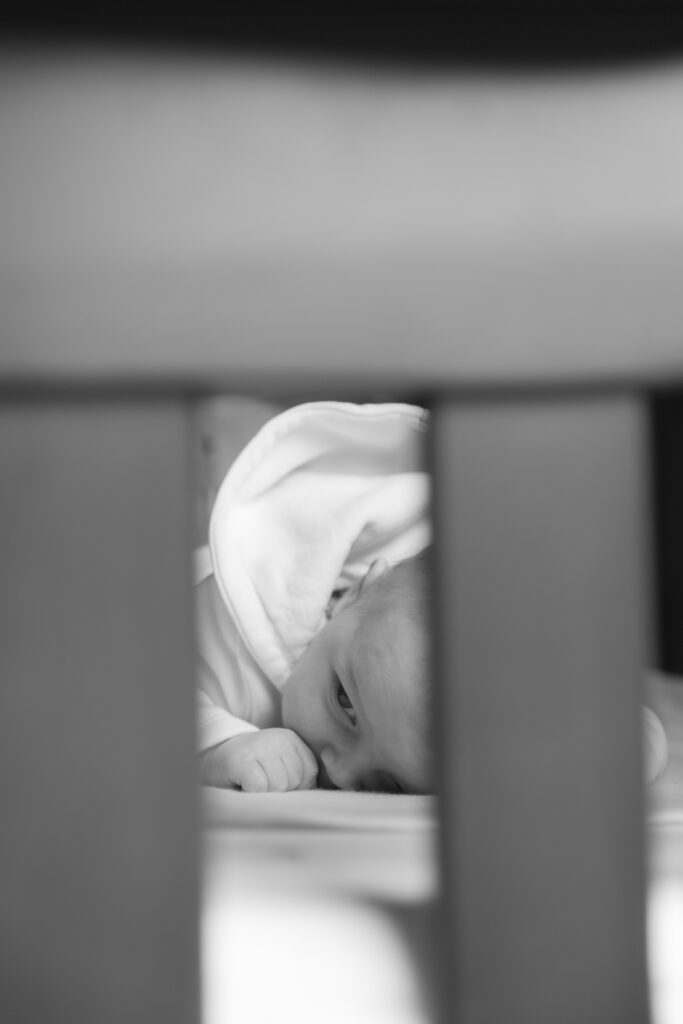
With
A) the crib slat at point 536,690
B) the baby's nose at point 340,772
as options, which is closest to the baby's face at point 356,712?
the baby's nose at point 340,772

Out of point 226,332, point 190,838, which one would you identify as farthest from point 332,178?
point 190,838

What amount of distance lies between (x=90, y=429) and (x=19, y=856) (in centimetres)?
14

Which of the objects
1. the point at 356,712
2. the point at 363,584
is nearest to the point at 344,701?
the point at 356,712

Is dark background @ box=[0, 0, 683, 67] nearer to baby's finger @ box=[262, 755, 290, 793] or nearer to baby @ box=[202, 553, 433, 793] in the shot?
baby @ box=[202, 553, 433, 793]

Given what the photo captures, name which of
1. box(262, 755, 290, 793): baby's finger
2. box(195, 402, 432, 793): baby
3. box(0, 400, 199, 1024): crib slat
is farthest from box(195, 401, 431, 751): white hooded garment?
box(0, 400, 199, 1024): crib slat

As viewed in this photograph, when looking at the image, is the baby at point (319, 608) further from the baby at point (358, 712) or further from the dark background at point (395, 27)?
the dark background at point (395, 27)

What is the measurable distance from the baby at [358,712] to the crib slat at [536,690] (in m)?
0.45

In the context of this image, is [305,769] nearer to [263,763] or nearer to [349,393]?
[263,763]

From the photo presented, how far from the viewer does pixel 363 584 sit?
1055 mm

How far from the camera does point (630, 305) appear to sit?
0.33 meters

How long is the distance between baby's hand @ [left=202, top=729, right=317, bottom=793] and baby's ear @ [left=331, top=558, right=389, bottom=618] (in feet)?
0.58

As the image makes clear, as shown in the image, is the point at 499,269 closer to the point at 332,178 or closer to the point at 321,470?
the point at 332,178

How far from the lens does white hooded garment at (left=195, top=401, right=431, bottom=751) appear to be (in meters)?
1.05

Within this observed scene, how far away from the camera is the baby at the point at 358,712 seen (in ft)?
2.72
